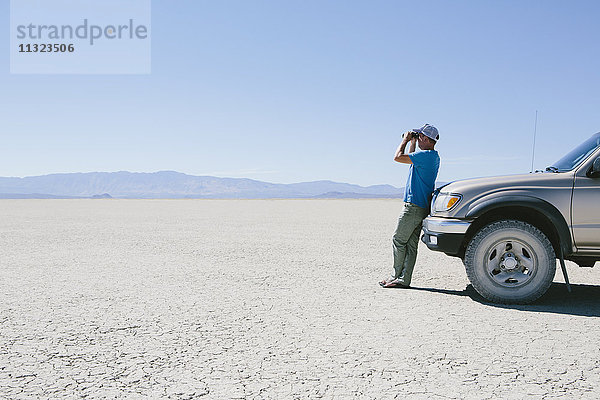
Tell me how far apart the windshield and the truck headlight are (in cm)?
123

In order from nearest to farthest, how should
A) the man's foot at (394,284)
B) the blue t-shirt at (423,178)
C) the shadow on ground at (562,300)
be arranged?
the shadow on ground at (562,300), the blue t-shirt at (423,178), the man's foot at (394,284)

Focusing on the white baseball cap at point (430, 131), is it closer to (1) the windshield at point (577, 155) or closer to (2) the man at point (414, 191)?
(2) the man at point (414, 191)

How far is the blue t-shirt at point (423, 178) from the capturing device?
6.39 meters

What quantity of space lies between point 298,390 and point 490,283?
3233 mm

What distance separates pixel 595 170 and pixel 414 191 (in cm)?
196

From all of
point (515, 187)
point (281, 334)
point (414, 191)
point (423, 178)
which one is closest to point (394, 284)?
point (414, 191)

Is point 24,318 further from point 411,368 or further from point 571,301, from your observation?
point 571,301

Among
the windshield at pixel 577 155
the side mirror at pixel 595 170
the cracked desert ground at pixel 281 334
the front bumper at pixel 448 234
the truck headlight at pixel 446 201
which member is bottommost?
the cracked desert ground at pixel 281 334

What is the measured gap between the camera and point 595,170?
5305 mm

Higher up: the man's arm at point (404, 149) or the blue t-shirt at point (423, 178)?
the man's arm at point (404, 149)

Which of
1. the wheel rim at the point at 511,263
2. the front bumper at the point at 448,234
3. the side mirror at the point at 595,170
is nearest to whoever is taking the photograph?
the side mirror at the point at 595,170

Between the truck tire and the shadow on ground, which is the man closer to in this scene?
the shadow on ground

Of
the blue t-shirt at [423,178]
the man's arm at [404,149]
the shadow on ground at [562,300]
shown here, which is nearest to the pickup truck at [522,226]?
the shadow on ground at [562,300]

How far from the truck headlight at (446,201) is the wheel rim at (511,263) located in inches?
24.2
